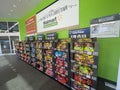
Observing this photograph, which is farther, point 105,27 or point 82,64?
point 82,64

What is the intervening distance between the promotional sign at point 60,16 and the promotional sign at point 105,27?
30.7 inches

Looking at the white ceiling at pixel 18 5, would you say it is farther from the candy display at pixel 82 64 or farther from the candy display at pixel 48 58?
the candy display at pixel 82 64

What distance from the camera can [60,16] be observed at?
4.35 meters

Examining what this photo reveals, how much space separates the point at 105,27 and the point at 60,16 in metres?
2.19

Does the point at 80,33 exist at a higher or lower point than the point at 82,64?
higher

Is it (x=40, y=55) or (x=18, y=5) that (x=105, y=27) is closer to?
(x=40, y=55)

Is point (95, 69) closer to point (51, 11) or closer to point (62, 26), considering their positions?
point (62, 26)

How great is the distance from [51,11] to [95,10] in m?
2.58

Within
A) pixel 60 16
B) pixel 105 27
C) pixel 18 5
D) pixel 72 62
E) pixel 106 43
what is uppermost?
pixel 18 5

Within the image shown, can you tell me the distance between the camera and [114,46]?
2492 millimetres

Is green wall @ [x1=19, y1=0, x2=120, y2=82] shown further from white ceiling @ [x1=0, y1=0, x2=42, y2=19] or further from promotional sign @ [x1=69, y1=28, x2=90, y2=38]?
white ceiling @ [x1=0, y1=0, x2=42, y2=19]

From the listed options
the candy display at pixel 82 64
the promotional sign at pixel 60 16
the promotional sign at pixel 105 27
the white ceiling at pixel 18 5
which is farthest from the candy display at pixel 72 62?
the white ceiling at pixel 18 5

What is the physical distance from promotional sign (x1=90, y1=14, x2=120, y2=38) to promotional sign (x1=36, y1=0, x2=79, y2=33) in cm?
78

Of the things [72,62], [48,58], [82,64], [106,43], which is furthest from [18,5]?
[106,43]
